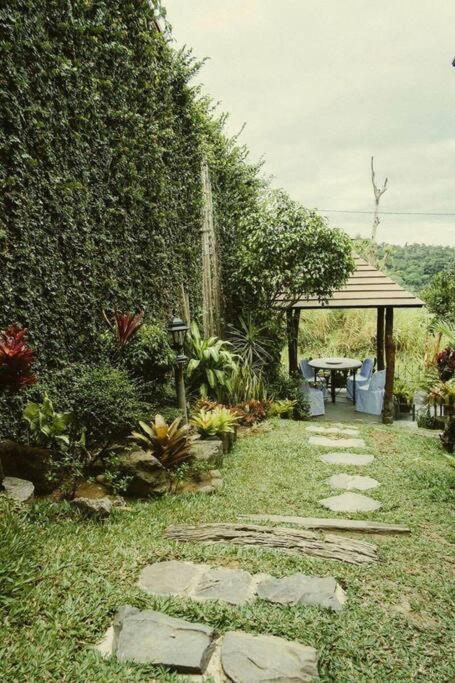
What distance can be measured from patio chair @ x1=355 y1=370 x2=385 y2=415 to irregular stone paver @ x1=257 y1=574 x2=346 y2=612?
24.4ft

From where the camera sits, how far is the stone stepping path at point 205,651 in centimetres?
175

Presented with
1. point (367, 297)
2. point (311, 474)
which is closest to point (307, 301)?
point (367, 297)

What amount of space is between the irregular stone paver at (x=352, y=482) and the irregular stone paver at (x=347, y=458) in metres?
0.53

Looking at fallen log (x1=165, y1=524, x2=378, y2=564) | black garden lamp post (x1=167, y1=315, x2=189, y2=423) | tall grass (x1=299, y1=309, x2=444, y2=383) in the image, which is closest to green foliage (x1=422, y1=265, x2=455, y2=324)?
tall grass (x1=299, y1=309, x2=444, y2=383)

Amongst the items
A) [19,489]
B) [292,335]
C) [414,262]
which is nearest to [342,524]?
[19,489]

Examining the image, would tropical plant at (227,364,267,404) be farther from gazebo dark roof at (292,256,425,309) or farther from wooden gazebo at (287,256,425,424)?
gazebo dark roof at (292,256,425,309)

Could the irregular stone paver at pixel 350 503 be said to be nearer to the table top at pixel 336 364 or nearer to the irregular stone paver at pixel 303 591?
the irregular stone paver at pixel 303 591

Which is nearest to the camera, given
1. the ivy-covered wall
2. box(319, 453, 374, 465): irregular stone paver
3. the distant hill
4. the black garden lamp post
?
the ivy-covered wall

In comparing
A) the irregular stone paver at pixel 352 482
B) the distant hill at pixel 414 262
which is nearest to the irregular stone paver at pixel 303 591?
the irregular stone paver at pixel 352 482

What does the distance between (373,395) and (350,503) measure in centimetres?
596

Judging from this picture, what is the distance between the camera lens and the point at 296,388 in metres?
8.87

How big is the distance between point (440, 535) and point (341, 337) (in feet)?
39.4

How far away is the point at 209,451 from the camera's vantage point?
15.2 ft

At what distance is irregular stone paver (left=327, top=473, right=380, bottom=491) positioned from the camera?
4410 mm
